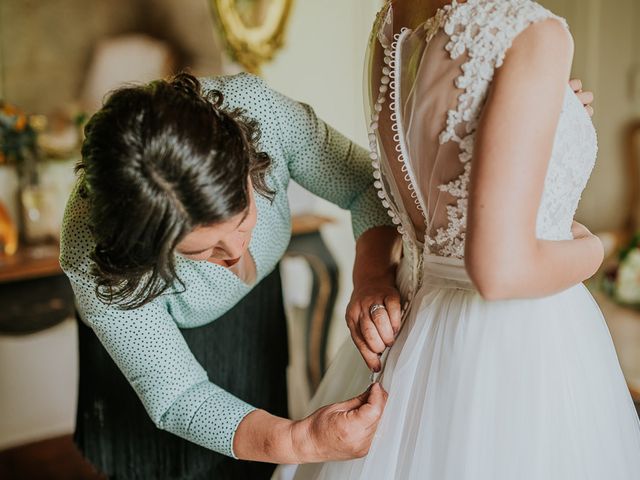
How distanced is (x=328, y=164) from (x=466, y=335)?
481 mm

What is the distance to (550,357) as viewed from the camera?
92 cm

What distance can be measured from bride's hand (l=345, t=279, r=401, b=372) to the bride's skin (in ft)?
0.90

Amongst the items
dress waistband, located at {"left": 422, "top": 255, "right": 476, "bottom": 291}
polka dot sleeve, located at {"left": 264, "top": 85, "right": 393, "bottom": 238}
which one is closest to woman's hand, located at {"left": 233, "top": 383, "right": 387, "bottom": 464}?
dress waistband, located at {"left": 422, "top": 255, "right": 476, "bottom": 291}

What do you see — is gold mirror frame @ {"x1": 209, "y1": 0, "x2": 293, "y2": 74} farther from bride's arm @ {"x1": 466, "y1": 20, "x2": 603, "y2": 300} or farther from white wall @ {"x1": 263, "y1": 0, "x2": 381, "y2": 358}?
bride's arm @ {"x1": 466, "y1": 20, "x2": 603, "y2": 300}

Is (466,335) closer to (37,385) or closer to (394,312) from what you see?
(394,312)

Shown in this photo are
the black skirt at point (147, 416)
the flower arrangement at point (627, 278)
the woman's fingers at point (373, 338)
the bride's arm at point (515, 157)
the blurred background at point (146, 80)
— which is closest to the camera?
the bride's arm at point (515, 157)

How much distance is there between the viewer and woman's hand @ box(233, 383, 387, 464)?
0.95 m

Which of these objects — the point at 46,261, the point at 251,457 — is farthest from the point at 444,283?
the point at 46,261

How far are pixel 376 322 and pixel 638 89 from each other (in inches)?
134

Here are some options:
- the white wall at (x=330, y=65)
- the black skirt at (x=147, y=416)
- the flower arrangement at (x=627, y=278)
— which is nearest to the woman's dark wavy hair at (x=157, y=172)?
the black skirt at (x=147, y=416)

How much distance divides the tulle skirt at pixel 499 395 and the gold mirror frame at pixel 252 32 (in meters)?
2.49

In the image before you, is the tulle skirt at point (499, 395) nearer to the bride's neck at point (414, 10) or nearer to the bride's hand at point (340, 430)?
the bride's hand at point (340, 430)

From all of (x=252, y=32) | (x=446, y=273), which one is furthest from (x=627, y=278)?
(x=446, y=273)

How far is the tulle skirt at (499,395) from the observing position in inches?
35.5
